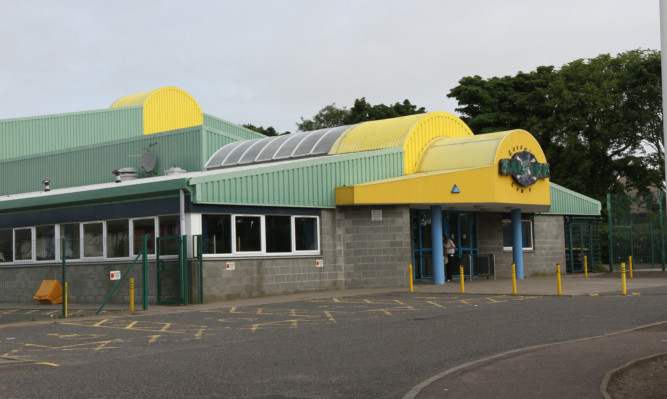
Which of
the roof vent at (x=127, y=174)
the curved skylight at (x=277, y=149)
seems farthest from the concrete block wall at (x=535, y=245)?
the roof vent at (x=127, y=174)

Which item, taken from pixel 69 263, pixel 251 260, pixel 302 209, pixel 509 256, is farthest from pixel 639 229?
pixel 69 263

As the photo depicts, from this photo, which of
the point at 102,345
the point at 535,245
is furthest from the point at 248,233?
the point at 535,245

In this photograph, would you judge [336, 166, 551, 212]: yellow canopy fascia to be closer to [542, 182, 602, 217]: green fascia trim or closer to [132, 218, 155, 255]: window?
[132, 218, 155, 255]: window

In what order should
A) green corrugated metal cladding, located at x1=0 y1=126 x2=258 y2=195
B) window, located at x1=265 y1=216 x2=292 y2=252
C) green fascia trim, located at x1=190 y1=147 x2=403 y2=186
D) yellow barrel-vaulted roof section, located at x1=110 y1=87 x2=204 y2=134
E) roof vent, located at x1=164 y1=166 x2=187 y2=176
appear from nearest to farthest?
green fascia trim, located at x1=190 y1=147 x2=403 y2=186 → window, located at x1=265 y1=216 x2=292 y2=252 → roof vent, located at x1=164 y1=166 x2=187 y2=176 → green corrugated metal cladding, located at x1=0 y1=126 x2=258 y2=195 → yellow barrel-vaulted roof section, located at x1=110 y1=87 x2=204 y2=134

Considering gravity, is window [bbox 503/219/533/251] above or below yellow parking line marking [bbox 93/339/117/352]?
above

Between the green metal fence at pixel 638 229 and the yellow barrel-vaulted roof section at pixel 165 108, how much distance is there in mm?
23424

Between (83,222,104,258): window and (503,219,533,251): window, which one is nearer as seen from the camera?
(83,222,104,258): window

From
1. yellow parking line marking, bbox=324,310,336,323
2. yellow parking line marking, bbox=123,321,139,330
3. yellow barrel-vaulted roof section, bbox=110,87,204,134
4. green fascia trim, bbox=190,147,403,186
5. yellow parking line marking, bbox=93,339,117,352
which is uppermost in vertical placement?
yellow barrel-vaulted roof section, bbox=110,87,204,134

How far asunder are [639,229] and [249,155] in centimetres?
1776

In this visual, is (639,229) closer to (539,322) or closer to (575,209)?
(575,209)

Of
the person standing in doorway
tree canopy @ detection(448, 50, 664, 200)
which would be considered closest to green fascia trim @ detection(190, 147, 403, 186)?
the person standing in doorway

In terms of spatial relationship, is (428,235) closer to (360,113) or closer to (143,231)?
(143,231)

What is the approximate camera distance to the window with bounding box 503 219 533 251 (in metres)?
33.3

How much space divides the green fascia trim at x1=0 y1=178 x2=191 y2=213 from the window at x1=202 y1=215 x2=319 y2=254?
4.60 feet
